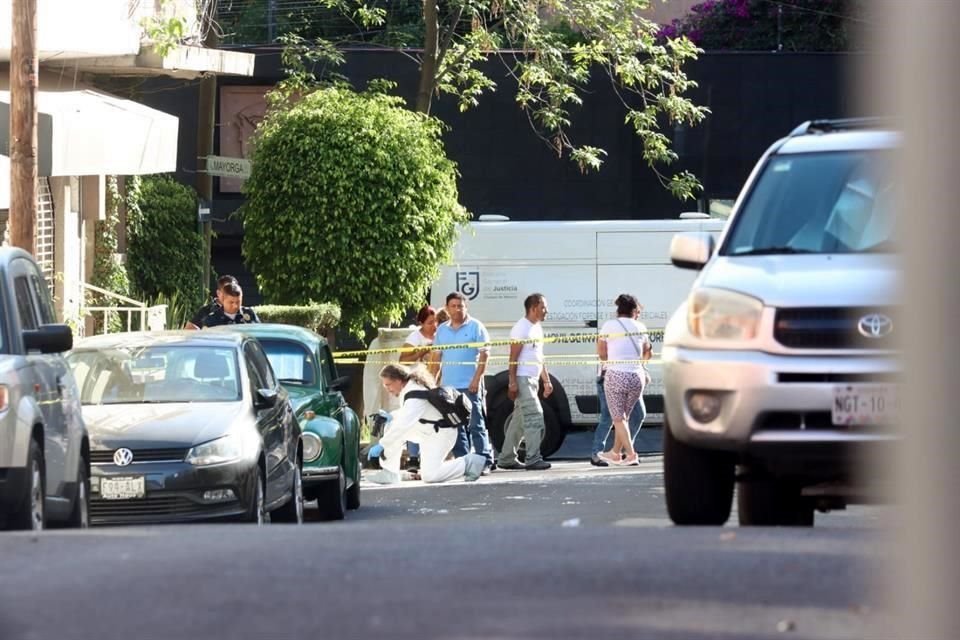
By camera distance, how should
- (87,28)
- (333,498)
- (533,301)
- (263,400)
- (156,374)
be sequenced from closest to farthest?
(263,400)
(156,374)
(333,498)
(533,301)
(87,28)

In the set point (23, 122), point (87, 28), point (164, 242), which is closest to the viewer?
point (23, 122)

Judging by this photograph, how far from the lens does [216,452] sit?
12.2 metres

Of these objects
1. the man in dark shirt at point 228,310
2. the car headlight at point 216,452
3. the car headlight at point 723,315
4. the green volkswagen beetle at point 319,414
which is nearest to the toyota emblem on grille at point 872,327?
the car headlight at point 723,315

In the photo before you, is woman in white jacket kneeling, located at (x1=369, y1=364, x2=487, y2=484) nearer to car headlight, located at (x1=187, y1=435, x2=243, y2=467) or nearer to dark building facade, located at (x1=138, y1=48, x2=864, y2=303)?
car headlight, located at (x1=187, y1=435, x2=243, y2=467)

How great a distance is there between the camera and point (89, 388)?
13.2m

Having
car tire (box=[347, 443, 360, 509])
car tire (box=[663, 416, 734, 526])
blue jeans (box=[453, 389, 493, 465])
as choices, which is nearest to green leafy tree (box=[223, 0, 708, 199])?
blue jeans (box=[453, 389, 493, 465])

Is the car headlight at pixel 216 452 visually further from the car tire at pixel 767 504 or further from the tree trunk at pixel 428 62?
the tree trunk at pixel 428 62

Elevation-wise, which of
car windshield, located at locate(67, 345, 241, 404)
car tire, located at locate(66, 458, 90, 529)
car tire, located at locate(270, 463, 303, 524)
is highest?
car windshield, located at locate(67, 345, 241, 404)

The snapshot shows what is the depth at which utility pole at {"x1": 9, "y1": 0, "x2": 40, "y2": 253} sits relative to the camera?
15.8m

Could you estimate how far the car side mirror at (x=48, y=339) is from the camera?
9805 mm

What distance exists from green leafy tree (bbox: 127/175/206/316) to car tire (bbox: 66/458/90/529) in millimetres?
14597

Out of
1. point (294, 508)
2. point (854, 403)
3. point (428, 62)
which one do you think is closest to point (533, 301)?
point (294, 508)

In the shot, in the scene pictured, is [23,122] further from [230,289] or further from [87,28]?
[87,28]

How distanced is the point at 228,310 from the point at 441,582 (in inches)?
432
